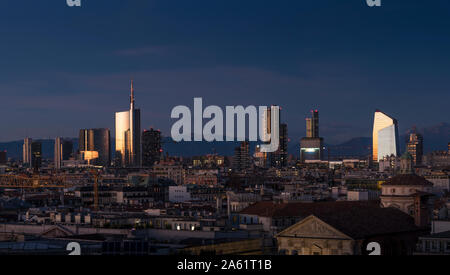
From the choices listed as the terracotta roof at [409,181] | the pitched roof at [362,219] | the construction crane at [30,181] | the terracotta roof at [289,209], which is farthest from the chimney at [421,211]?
the construction crane at [30,181]

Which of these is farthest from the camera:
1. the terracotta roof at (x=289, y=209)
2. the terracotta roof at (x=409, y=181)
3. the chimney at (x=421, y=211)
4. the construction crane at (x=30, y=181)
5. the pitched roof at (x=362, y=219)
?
the construction crane at (x=30, y=181)

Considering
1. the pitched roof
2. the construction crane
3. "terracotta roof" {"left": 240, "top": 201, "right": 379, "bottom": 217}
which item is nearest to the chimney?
the pitched roof

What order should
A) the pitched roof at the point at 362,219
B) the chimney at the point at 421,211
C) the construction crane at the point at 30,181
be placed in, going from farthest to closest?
1. the construction crane at the point at 30,181
2. the chimney at the point at 421,211
3. the pitched roof at the point at 362,219

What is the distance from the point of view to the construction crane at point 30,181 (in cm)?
16588

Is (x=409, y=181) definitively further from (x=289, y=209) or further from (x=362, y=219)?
(x=362, y=219)

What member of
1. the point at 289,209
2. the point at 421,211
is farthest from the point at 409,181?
the point at 421,211

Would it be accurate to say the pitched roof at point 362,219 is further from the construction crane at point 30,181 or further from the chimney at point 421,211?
the construction crane at point 30,181

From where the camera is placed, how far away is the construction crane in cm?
16588

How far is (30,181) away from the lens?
177 meters

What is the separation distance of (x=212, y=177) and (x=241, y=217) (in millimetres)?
117046
